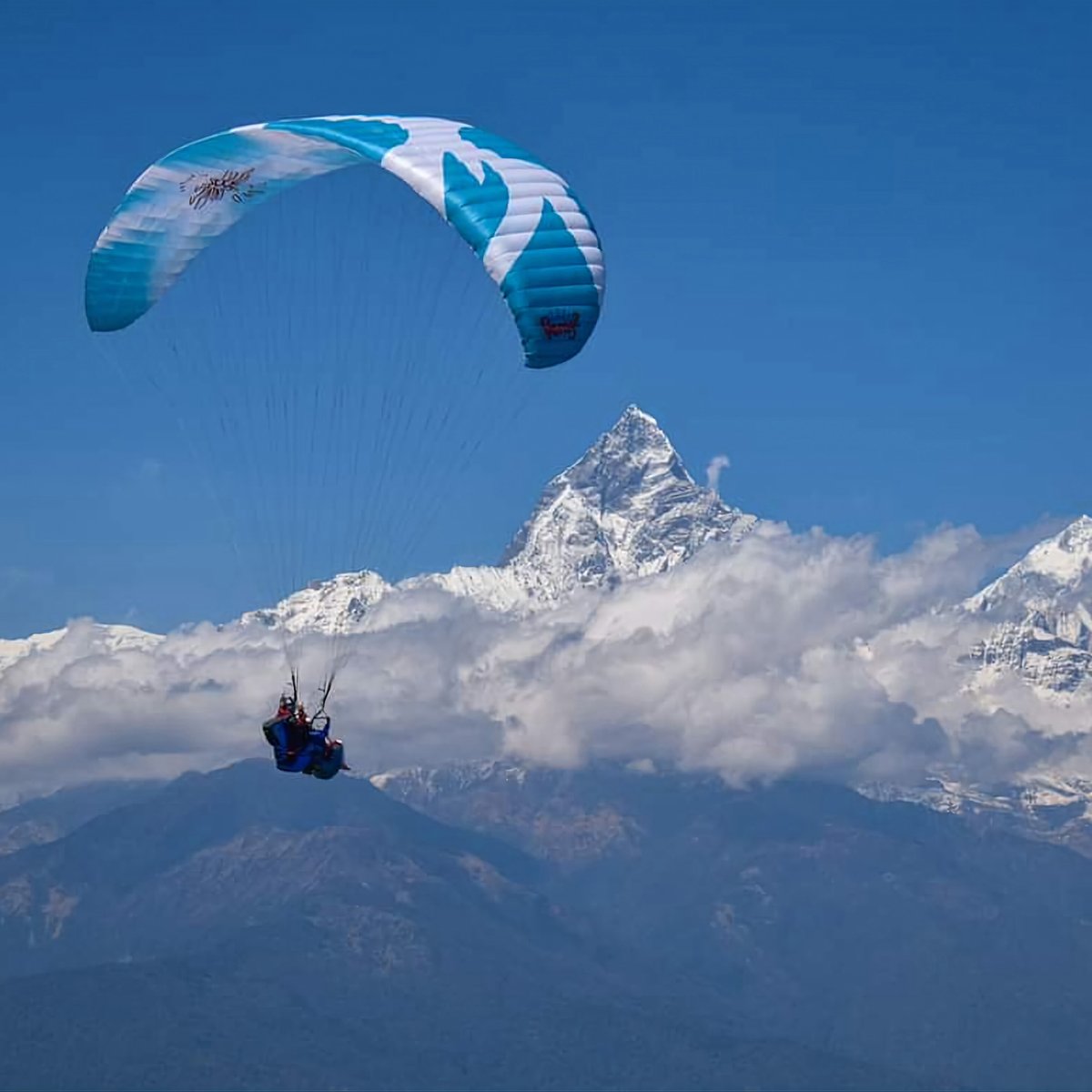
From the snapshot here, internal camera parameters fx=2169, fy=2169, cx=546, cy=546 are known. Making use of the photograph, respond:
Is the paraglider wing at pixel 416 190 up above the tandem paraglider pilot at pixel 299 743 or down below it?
above

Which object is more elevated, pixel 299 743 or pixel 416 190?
pixel 416 190

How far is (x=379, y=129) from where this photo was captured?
233 ft

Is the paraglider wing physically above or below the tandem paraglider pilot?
above

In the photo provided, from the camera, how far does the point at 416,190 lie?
68312mm

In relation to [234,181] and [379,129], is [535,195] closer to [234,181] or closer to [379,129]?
[379,129]

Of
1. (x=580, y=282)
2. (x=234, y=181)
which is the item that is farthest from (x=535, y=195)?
(x=234, y=181)

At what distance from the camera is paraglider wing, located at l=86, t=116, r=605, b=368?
223ft

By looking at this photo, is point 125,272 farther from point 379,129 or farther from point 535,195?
point 535,195

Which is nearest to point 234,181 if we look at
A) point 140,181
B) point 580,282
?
point 140,181

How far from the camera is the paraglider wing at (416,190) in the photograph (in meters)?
68.1

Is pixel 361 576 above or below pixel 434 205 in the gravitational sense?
below

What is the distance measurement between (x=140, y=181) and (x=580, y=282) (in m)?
16.7

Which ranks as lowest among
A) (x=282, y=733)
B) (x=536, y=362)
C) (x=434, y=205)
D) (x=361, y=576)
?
(x=282, y=733)

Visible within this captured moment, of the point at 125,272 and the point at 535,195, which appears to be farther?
the point at 125,272
